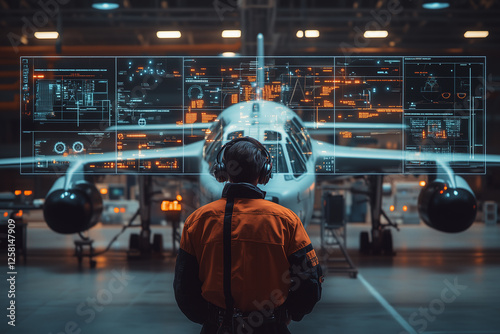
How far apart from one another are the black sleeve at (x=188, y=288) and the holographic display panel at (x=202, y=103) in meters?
3.60

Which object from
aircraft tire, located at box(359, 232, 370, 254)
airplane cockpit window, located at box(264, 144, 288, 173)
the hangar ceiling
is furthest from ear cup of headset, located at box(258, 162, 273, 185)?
aircraft tire, located at box(359, 232, 370, 254)

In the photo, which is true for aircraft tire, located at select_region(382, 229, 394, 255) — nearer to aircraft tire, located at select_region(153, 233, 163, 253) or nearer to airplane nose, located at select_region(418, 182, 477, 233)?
airplane nose, located at select_region(418, 182, 477, 233)

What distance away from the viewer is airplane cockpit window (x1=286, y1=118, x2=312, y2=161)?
820 cm

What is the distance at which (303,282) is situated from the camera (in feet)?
9.66

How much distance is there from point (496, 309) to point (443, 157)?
339 centimetres

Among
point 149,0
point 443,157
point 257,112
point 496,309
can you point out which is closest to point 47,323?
point 257,112

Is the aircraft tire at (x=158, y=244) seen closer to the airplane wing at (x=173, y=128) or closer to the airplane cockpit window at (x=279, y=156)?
the airplane cockpit window at (x=279, y=156)

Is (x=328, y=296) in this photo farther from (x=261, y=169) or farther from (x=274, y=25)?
(x=274, y=25)

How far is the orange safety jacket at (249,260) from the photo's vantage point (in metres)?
2.88

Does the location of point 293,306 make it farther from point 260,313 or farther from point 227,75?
point 227,75

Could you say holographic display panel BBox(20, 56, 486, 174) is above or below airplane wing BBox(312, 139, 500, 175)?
above

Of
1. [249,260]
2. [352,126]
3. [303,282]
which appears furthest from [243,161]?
[352,126]

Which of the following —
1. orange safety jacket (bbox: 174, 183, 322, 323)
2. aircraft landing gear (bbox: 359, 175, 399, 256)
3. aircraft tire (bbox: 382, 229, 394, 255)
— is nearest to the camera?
orange safety jacket (bbox: 174, 183, 322, 323)

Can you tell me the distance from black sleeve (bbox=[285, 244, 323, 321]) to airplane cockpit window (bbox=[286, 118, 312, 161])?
5247mm
